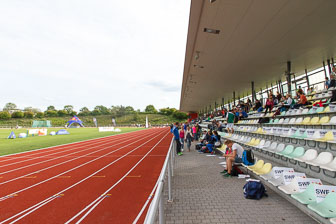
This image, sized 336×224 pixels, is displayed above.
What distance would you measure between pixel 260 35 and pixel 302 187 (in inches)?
257

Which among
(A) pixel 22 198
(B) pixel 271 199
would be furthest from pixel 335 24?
(A) pixel 22 198

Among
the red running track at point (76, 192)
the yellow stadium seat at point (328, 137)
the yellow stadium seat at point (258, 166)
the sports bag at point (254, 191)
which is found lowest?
the red running track at point (76, 192)

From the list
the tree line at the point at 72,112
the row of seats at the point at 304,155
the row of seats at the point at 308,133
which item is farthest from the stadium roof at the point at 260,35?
the tree line at the point at 72,112

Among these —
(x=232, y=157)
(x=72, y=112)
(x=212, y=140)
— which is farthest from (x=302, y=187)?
(x=72, y=112)

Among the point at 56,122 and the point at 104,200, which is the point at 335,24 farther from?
the point at 56,122

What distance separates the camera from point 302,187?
3.55m

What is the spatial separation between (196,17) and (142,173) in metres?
6.13

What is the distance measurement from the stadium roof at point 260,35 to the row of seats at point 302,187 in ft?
16.2

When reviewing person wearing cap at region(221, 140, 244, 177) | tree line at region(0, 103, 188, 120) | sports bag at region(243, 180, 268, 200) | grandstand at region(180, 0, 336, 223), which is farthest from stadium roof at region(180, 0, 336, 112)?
tree line at region(0, 103, 188, 120)

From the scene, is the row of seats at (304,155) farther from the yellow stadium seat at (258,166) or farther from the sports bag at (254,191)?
the sports bag at (254,191)

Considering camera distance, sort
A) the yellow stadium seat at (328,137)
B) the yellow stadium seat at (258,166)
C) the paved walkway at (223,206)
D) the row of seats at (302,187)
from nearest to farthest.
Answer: the row of seats at (302,187)
the paved walkway at (223,206)
the yellow stadium seat at (328,137)
the yellow stadium seat at (258,166)

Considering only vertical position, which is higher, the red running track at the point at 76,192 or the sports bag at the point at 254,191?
the sports bag at the point at 254,191

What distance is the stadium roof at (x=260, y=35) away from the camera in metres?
6.00

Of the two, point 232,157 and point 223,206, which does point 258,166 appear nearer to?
point 232,157
